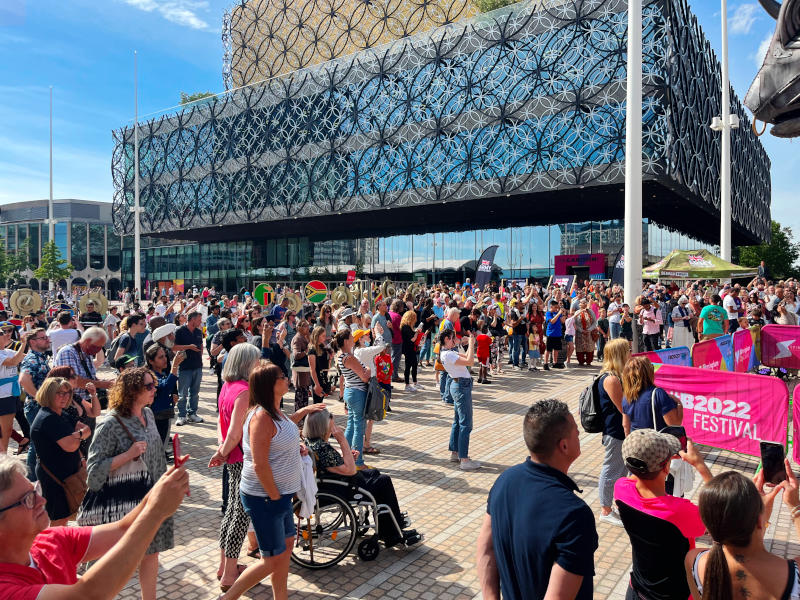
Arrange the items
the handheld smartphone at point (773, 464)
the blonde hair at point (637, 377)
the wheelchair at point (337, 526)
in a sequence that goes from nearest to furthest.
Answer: the handheld smartphone at point (773, 464)
the wheelchair at point (337, 526)
the blonde hair at point (637, 377)

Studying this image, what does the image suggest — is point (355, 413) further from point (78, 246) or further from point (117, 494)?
point (78, 246)

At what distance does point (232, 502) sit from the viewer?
4.82 metres

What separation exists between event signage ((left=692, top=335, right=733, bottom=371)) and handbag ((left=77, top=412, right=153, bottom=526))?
32.1 feet

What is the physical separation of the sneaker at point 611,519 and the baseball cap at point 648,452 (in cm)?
325

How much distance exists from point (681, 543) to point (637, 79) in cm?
1712

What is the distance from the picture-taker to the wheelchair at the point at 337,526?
517cm

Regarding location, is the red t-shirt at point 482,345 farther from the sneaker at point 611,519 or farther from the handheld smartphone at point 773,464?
the handheld smartphone at point 773,464

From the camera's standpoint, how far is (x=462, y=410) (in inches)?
306

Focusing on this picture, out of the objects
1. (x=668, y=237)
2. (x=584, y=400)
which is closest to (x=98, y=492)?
(x=584, y=400)

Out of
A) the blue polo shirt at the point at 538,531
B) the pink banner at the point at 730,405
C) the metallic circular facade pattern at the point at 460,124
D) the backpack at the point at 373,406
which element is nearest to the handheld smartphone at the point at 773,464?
the blue polo shirt at the point at 538,531

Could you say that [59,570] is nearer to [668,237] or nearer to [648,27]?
[648,27]

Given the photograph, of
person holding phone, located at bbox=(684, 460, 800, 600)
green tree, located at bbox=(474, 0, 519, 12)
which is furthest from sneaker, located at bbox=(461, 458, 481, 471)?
green tree, located at bbox=(474, 0, 519, 12)

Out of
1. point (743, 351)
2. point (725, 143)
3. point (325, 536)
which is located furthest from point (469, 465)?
point (725, 143)

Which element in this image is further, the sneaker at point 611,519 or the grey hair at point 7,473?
the sneaker at point 611,519
